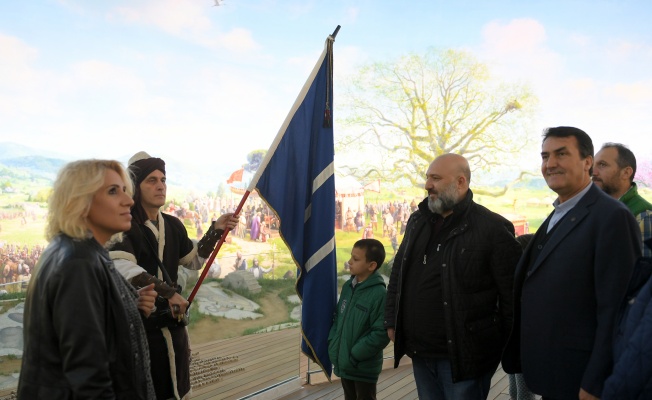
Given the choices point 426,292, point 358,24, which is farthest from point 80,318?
point 358,24

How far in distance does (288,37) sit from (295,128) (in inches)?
Answer: 273

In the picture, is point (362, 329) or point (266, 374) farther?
point (266, 374)

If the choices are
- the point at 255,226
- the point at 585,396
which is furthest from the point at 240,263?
the point at 585,396

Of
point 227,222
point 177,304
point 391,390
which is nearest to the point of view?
point 177,304

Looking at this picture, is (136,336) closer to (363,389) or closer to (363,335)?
(363,335)

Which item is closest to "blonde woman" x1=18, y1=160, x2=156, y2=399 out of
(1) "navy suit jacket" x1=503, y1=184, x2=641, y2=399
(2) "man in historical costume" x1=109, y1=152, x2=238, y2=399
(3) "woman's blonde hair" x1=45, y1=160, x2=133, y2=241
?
(3) "woman's blonde hair" x1=45, y1=160, x2=133, y2=241

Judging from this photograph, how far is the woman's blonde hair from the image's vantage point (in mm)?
1345

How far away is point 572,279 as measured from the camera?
5.65 ft

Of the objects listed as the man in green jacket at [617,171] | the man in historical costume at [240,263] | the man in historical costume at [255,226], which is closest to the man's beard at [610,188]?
the man in green jacket at [617,171]

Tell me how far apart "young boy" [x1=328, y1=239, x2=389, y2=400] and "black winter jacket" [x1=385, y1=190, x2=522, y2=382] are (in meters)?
0.61

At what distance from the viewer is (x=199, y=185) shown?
715 cm

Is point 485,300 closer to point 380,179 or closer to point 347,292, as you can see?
point 347,292

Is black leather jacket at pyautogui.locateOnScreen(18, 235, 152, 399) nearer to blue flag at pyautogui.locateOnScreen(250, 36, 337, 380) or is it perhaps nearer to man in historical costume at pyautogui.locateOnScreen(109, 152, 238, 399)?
man in historical costume at pyautogui.locateOnScreen(109, 152, 238, 399)

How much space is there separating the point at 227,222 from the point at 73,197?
1.18 m
